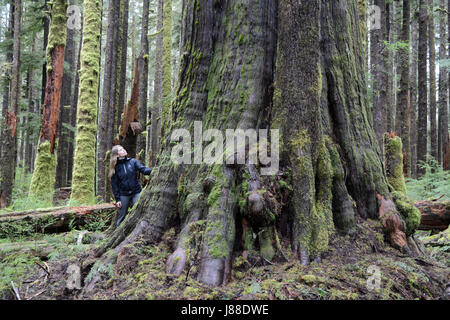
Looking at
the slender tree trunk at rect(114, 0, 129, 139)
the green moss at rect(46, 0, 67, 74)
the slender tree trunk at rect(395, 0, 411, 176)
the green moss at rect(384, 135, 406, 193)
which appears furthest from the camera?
the slender tree trunk at rect(114, 0, 129, 139)

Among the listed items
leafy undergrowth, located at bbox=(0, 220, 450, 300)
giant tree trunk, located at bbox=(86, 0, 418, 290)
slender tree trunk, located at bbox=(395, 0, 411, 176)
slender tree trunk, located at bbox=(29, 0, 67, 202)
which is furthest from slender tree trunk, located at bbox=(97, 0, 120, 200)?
slender tree trunk, located at bbox=(395, 0, 411, 176)

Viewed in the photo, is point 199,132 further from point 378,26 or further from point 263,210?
point 378,26

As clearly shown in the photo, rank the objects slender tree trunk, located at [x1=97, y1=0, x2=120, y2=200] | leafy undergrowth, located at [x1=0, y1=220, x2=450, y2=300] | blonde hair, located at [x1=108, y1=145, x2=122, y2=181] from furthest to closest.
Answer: slender tree trunk, located at [x1=97, y1=0, x2=120, y2=200] < blonde hair, located at [x1=108, y1=145, x2=122, y2=181] < leafy undergrowth, located at [x1=0, y1=220, x2=450, y2=300]

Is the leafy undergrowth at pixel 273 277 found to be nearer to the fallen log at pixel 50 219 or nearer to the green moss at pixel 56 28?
the fallen log at pixel 50 219

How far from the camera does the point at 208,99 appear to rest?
4316 mm

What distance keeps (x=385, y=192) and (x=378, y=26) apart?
938 cm

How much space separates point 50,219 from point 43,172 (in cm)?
446

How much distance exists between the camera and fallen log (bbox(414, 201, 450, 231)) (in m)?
6.37

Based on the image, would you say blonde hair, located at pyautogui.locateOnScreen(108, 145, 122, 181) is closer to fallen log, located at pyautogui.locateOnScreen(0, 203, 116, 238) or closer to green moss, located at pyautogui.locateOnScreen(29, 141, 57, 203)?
fallen log, located at pyautogui.locateOnScreen(0, 203, 116, 238)

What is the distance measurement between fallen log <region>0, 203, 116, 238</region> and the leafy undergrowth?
2.20 m

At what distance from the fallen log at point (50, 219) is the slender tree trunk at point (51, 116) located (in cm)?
362

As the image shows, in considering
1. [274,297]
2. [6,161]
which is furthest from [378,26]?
[6,161]

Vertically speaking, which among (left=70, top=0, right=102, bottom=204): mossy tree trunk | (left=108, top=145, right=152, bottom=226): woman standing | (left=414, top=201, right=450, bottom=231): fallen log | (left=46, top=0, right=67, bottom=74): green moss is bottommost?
(left=414, top=201, right=450, bottom=231): fallen log

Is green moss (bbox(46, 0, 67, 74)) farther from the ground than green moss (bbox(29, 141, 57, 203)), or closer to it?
farther from the ground
